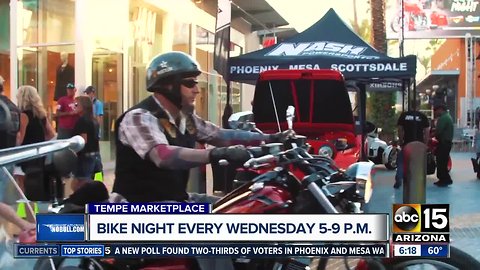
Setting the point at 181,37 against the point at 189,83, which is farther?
the point at 181,37

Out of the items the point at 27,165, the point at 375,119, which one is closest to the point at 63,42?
the point at 27,165

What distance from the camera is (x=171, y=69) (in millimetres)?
2463

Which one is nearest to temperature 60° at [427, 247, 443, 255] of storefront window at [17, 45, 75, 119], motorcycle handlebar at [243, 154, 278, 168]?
motorcycle handlebar at [243, 154, 278, 168]

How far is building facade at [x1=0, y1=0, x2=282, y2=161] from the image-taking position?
4930 millimetres

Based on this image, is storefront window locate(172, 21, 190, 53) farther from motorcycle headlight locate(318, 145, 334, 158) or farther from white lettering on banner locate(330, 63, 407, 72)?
white lettering on banner locate(330, 63, 407, 72)

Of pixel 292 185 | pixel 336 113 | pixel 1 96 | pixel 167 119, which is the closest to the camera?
pixel 292 185

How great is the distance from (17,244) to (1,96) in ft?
11.3

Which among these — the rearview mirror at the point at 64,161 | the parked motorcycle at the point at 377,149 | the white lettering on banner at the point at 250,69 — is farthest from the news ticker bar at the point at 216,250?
the parked motorcycle at the point at 377,149

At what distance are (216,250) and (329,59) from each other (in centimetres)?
718

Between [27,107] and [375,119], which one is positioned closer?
[27,107]

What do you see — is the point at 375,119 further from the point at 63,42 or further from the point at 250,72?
the point at 63,42

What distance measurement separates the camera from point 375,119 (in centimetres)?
1773

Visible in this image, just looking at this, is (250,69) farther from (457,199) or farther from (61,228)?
(61,228)

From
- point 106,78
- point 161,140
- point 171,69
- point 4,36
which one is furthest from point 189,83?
point 4,36
